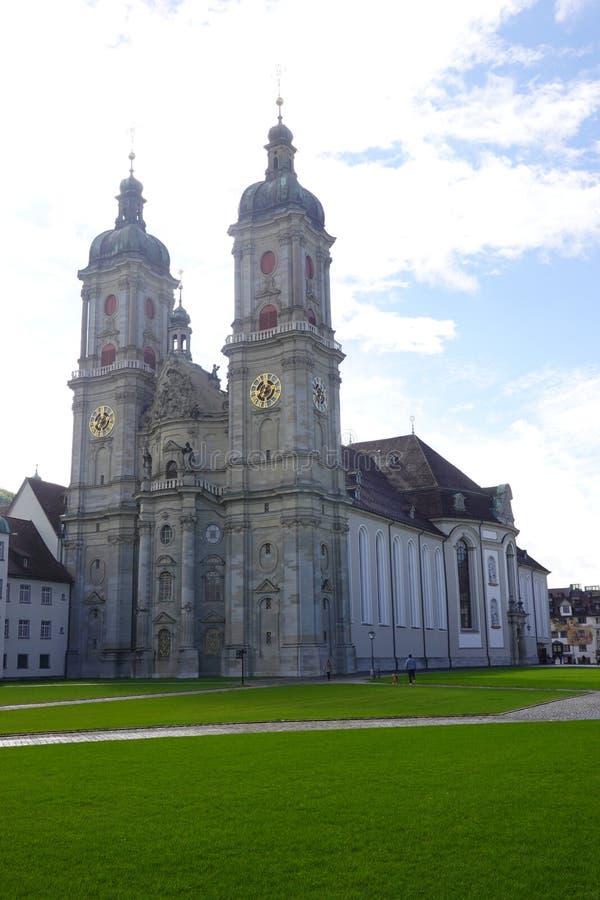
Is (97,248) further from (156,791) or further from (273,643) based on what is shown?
(156,791)

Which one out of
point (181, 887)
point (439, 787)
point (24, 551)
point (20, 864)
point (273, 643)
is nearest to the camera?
point (181, 887)

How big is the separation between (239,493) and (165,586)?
9384 mm

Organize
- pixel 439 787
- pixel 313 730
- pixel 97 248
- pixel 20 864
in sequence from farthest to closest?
pixel 97 248 < pixel 313 730 < pixel 439 787 < pixel 20 864

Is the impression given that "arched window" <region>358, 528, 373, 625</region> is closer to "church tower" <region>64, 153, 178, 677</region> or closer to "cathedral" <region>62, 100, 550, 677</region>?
"cathedral" <region>62, 100, 550, 677</region>

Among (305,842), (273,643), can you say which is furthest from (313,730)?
(273,643)

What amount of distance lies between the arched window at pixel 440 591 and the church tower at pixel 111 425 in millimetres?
30552

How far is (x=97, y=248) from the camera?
272 ft

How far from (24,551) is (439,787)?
64934 millimetres

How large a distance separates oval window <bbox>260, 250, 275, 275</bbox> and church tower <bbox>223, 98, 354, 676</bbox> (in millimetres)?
81

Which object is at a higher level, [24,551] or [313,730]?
A: [24,551]

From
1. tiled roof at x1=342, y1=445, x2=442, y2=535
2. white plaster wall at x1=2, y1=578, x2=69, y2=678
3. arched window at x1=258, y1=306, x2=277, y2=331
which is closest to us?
white plaster wall at x1=2, y1=578, x2=69, y2=678

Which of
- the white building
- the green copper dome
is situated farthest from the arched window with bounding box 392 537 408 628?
the green copper dome

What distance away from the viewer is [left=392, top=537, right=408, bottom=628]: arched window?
78.3m

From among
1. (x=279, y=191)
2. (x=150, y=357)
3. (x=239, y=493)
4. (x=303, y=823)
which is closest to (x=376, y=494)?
(x=239, y=493)
